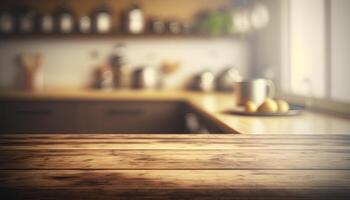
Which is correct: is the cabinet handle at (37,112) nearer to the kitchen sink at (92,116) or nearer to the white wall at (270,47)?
the kitchen sink at (92,116)

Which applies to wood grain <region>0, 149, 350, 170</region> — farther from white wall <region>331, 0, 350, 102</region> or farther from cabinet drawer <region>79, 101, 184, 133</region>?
cabinet drawer <region>79, 101, 184, 133</region>

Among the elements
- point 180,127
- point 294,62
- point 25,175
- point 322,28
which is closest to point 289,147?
point 25,175

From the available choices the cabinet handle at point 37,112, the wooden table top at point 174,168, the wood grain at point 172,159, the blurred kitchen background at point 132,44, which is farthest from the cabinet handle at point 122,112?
the wood grain at point 172,159

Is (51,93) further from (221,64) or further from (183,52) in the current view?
(221,64)

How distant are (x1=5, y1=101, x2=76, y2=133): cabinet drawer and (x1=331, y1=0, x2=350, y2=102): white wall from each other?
6.34 feet

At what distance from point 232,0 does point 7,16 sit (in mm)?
2037

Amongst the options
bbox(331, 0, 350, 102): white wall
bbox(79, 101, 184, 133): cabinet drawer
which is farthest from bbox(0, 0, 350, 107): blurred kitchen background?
bbox(331, 0, 350, 102): white wall

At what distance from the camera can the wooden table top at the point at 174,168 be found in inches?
40.0

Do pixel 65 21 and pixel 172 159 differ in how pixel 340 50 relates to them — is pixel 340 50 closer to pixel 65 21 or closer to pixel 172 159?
pixel 172 159

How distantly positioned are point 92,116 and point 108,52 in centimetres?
96

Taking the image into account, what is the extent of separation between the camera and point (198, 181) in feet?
3.43

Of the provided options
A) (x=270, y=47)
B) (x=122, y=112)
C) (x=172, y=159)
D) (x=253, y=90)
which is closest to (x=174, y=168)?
(x=172, y=159)

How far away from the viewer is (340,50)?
2496 millimetres

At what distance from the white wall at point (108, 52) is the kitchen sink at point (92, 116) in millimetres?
789
